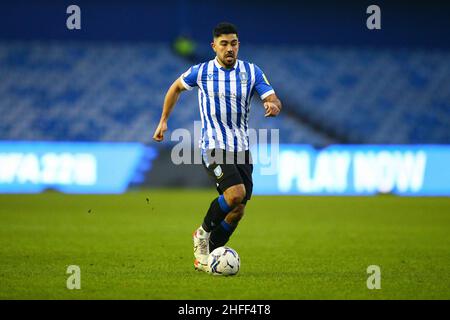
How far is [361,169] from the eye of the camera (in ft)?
61.3

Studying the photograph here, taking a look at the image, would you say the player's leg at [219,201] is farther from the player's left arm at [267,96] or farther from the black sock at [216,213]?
the player's left arm at [267,96]

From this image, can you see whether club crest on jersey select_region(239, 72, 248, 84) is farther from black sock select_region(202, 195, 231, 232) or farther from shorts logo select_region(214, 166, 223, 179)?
black sock select_region(202, 195, 231, 232)

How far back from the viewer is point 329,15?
952 inches

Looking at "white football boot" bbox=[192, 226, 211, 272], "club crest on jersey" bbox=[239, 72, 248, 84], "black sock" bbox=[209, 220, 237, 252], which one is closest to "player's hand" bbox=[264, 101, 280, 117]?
"club crest on jersey" bbox=[239, 72, 248, 84]

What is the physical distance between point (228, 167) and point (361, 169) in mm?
11454

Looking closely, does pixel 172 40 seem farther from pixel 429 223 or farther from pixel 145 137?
pixel 429 223

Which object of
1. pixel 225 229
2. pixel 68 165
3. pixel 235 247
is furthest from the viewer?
pixel 68 165

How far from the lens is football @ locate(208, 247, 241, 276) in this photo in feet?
23.9

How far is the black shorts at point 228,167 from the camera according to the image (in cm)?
755

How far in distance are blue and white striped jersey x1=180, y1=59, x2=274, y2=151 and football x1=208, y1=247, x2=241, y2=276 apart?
0.89 m

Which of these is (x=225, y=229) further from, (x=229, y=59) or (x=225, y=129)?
(x=229, y=59)

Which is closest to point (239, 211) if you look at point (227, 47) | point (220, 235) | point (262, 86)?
point (220, 235)
